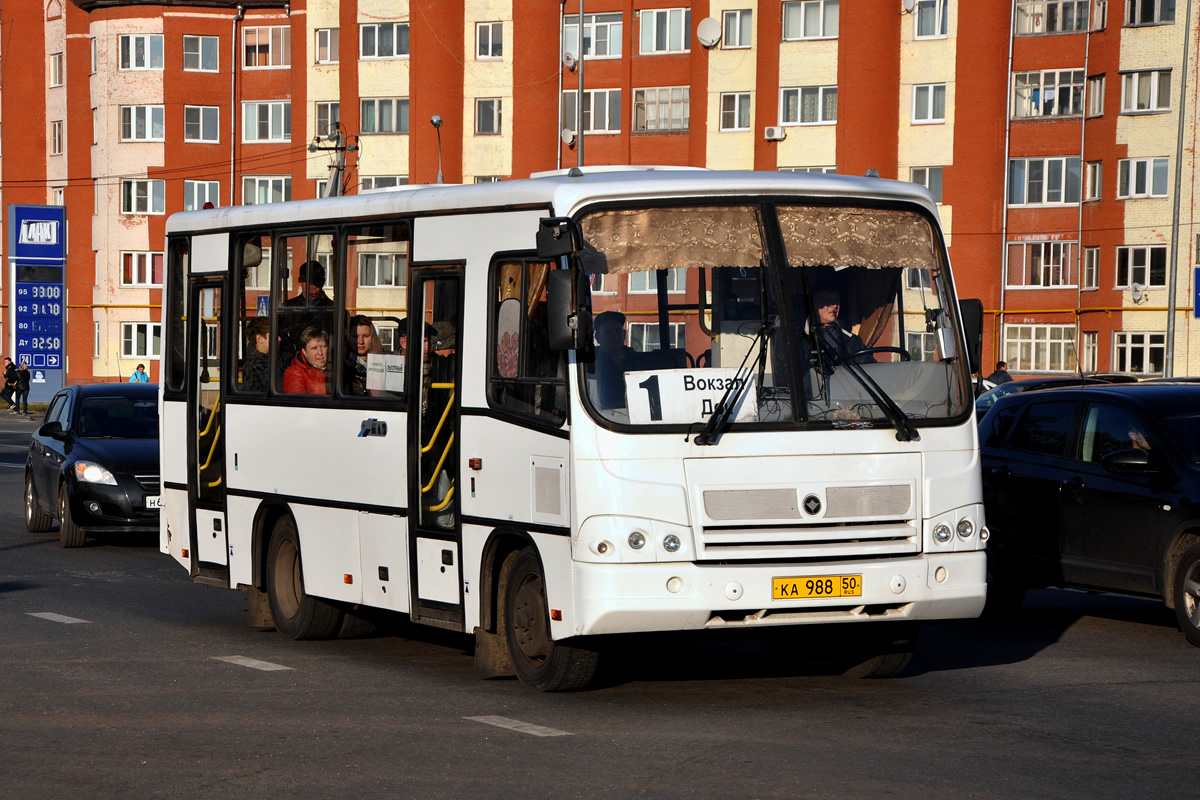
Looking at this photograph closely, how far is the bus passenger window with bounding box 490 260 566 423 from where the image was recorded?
998 centimetres

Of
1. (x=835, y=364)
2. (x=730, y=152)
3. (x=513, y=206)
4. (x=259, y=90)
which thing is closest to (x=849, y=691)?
(x=835, y=364)

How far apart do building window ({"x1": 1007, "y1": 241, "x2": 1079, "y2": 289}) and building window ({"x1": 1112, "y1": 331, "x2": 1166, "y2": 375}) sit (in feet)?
9.02

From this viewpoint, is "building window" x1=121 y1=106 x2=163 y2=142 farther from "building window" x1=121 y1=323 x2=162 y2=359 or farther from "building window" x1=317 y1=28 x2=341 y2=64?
"building window" x1=317 y1=28 x2=341 y2=64

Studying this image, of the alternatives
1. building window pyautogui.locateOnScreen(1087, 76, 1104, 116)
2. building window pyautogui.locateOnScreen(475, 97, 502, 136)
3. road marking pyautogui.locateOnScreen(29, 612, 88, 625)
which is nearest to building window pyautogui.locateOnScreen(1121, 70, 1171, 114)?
building window pyautogui.locateOnScreen(1087, 76, 1104, 116)

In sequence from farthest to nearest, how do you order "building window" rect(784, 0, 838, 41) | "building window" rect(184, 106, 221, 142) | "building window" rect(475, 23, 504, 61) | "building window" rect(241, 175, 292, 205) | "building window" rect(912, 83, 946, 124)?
"building window" rect(184, 106, 221, 142) → "building window" rect(241, 175, 292, 205) → "building window" rect(475, 23, 504, 61) → "building window" rect(784, 0, 838, 41) → "building window" rect(912, 83, 946, 124)

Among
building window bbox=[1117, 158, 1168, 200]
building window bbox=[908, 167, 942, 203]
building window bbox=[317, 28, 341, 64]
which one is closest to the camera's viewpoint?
building window bbox=[1117, 158, 1168, 200]

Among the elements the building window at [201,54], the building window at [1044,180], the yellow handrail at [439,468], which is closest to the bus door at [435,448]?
the yellow handrail at [439,468]

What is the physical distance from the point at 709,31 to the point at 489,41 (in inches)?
361

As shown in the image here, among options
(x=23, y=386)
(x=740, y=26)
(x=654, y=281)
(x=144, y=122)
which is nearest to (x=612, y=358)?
(x=654, y=281)

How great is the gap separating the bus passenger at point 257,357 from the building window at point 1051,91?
188 ft

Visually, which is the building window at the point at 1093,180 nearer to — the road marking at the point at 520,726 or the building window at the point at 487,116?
the building window at the point at 487,116

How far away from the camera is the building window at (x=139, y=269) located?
3223 inches

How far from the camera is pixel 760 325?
1001 cm

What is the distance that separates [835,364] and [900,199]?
1109 mm
